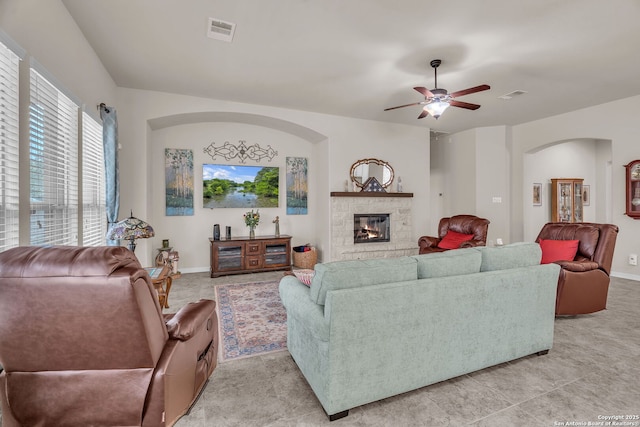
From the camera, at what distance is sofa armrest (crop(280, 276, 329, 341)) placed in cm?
164

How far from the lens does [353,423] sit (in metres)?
1.68

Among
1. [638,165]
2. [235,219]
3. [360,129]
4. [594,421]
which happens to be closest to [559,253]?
Result: [594,421]

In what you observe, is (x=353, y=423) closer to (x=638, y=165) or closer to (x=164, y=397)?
(x=164, y=397)

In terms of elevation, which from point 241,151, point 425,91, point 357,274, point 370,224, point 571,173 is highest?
point 425,91

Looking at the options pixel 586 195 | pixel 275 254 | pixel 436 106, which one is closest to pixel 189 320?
pixel 436 106

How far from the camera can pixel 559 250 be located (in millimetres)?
3482

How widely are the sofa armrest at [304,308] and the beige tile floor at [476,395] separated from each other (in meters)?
0.45

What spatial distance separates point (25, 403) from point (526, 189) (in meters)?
7.96

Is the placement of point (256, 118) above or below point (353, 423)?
above

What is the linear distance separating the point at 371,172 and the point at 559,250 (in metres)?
3.23

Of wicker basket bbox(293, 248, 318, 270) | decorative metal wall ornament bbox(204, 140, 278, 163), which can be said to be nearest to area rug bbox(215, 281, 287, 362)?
wicker basket bbox(293, 248, 318, 270)

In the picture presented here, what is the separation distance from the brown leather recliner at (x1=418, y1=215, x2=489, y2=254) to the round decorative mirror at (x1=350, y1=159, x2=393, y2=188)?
4.43ft

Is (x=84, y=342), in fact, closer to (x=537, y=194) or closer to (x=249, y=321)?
(x=249, y=321)

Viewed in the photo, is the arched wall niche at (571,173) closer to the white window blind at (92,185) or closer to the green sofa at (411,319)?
the green sofa at (411,319)
